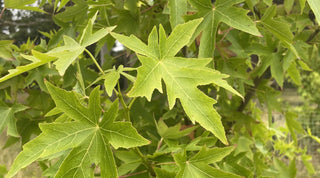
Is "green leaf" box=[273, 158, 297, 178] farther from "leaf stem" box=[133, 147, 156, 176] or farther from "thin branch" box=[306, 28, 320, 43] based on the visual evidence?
"leaf stem" box=[133, 147, 156, 176]

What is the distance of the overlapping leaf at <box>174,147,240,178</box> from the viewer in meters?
0.48

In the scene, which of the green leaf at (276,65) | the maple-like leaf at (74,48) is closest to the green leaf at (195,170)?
the maple-like leaf at (74,48)

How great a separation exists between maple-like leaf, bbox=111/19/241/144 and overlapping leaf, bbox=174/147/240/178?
0.35ft

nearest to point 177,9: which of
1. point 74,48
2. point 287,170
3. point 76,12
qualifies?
point 74,48

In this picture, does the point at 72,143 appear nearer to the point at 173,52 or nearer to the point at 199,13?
the point at 173,52

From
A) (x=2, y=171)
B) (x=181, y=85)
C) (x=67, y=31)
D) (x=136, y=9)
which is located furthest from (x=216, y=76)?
(x=2, y=171)

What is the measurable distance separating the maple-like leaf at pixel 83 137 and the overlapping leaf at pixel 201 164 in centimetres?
10

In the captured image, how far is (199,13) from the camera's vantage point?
0.54 m

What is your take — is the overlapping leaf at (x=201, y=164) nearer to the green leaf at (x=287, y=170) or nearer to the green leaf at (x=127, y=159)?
the green leaf at (x=127, y=159)

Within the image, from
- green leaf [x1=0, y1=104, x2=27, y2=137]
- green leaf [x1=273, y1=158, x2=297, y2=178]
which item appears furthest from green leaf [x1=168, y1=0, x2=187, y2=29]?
green leaf [x1=273, y1=158, x2=297, y2=178]

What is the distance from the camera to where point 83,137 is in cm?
44

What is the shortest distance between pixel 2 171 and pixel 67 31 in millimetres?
392

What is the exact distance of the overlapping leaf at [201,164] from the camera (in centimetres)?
48

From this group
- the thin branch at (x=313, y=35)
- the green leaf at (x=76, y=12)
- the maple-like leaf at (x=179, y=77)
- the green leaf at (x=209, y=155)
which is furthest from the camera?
the thin branch at (x=313, y=35)
